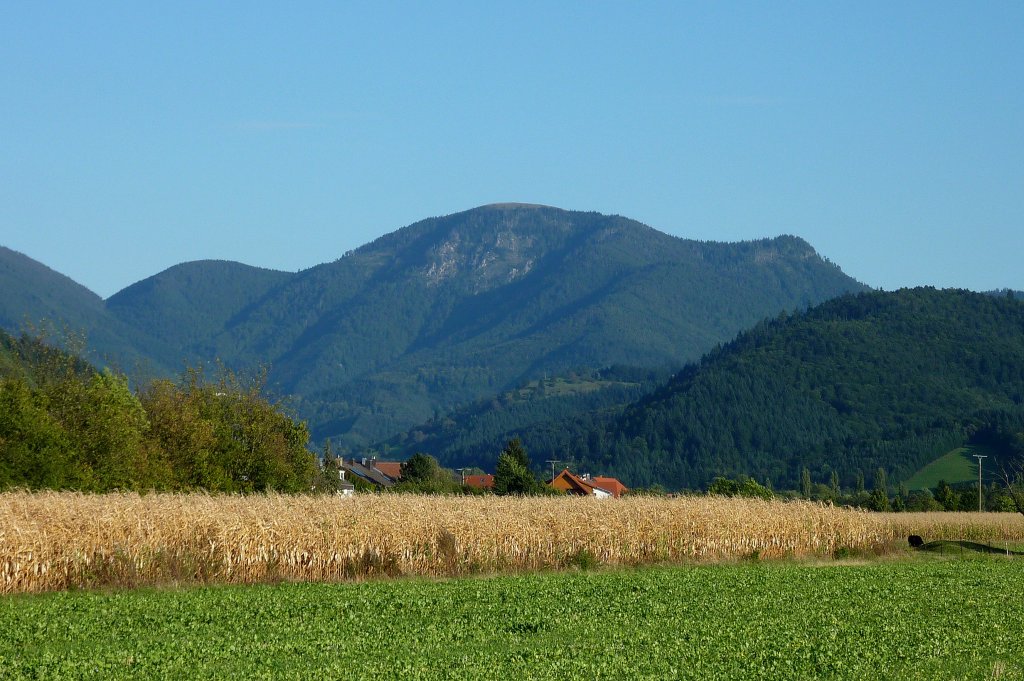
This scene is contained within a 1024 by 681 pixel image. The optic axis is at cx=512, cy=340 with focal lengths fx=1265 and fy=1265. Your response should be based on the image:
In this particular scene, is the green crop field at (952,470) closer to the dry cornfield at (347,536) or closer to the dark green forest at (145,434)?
the dark green forest at (145,434)

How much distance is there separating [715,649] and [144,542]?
13.2 metres

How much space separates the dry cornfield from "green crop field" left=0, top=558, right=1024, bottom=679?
1.53 meters

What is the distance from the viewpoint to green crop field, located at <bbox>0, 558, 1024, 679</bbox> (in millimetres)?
15812

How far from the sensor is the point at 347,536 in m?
28.7

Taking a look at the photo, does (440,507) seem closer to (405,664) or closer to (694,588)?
(694,588)

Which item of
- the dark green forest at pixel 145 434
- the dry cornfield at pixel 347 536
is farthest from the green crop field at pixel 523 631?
the dark green forest at pixel 145 434

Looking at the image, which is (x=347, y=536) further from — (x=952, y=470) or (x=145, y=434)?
(x=952, y=470)

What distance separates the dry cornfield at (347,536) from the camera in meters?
24.8

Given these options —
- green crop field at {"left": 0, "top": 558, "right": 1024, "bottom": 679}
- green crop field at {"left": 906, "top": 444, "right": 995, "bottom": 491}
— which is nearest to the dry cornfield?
green crop field at {"left": 0, "top": 558, "right": 1024, "bottom": 679}

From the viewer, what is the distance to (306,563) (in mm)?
27969

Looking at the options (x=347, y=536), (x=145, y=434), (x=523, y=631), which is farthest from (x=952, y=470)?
(x=523, y=631)

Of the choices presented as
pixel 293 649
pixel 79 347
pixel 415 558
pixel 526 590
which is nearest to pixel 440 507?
pixel 415 558

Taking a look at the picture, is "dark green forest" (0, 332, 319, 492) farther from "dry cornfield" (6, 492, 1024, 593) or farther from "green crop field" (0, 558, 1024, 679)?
"green crop field" (0, 558, 1024, 679)

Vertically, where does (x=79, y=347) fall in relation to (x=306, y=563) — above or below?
above
